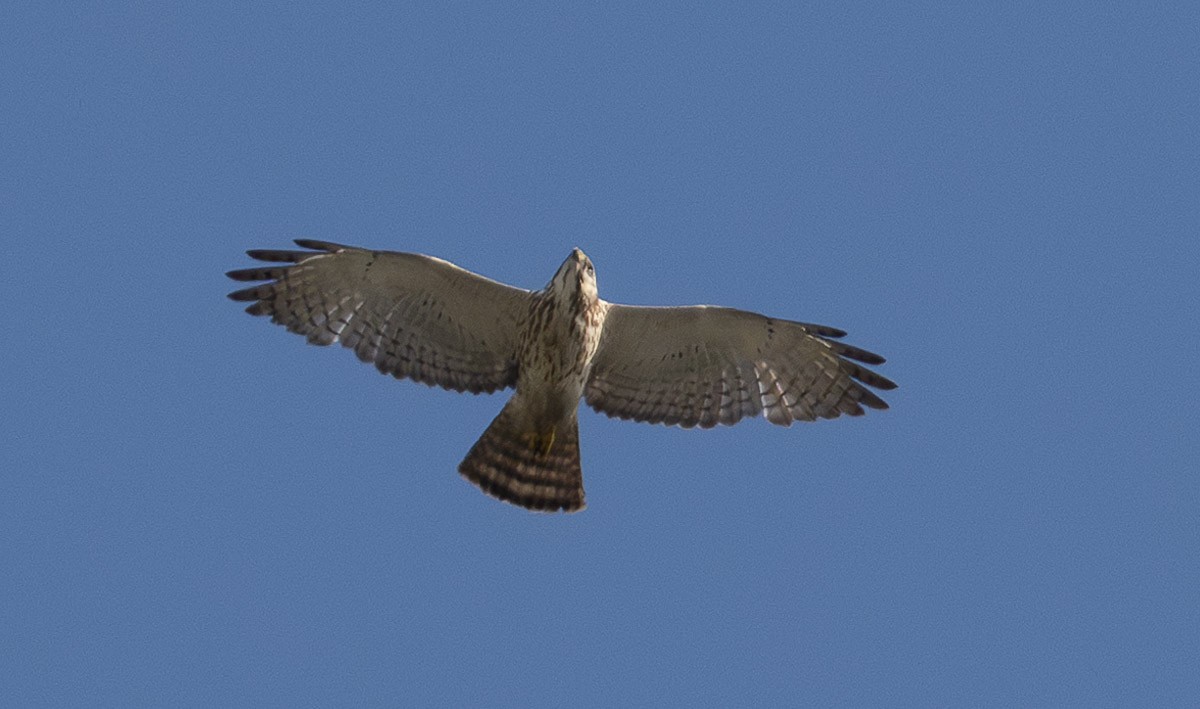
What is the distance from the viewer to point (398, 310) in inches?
707

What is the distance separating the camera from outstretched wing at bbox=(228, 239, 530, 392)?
58.0ft

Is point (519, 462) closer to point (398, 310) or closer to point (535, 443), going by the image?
point (535, 443)

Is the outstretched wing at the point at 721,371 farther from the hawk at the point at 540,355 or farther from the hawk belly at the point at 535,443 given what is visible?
the hawk belly at the point at 535,443

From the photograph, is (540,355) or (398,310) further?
(398,310)

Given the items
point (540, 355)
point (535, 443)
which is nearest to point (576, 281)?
Answer: point (540, 355)

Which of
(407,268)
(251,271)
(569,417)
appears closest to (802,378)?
(569,417)

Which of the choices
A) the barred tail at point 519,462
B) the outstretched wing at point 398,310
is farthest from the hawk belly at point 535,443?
the outstretched wing at point 398,310

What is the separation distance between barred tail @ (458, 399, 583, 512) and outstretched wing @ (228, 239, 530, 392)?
39 centimetres

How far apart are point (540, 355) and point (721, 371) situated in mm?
1548

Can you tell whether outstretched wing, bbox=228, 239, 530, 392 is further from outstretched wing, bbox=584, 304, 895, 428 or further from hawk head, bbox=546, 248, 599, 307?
outstretched wing, bbox=584, 304, 895, 428

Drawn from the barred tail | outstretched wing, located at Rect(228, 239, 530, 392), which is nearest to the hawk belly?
the barred tail

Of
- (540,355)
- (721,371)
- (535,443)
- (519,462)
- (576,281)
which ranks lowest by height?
(519,462)

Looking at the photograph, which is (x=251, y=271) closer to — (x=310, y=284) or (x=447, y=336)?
(x=310, y=284)

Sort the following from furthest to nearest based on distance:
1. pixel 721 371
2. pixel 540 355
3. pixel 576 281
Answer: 1. pixel 721 371
2. pixel 540 355
3. pixel 576 281
